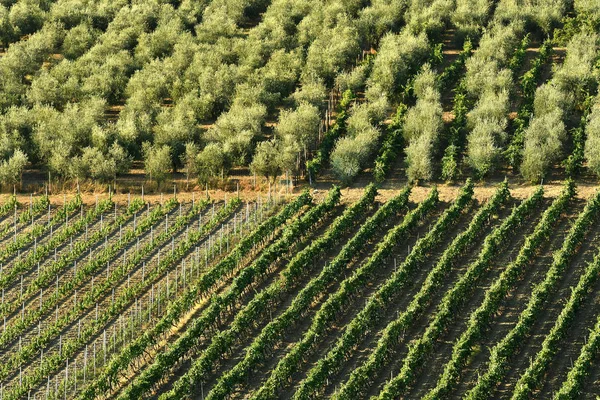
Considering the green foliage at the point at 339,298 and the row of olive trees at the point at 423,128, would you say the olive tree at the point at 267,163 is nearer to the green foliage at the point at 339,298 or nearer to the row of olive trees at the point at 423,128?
the row of olive trees at the point at 423,128

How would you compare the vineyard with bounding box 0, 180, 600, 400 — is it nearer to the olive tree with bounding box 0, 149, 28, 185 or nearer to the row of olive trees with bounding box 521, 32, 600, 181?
the row of olive trees with bounding box 521, 32, 600, 181

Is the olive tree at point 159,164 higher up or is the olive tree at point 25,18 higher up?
the olive tree at point 25,18

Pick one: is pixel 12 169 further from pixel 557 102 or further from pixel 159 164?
pixel 557 102

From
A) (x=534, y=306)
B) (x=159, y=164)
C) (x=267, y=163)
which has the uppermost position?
(x=267, y=163)

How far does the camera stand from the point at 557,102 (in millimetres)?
54875

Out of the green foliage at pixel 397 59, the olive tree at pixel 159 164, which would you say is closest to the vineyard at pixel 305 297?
the olive tree at pixel 159 164

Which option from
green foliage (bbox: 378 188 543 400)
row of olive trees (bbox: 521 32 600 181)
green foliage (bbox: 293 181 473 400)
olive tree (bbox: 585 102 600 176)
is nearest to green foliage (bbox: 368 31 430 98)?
row of olive trees (bbox: 521 32 600 181)

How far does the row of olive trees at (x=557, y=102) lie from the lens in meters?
49.8

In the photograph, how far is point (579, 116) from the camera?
2212 inches

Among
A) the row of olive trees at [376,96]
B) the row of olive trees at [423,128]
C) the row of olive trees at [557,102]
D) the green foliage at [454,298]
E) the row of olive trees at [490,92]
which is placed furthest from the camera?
the row of olive trees at [376,96]

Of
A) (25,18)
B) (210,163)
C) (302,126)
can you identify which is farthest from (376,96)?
(25,18)

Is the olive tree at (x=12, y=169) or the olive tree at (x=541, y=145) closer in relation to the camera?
the olive tree at (x=541, y=145)

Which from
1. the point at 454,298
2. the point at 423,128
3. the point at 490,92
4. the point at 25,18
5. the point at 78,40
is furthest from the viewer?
the point at 25,18

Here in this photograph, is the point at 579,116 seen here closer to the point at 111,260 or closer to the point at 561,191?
the point at 561,191
